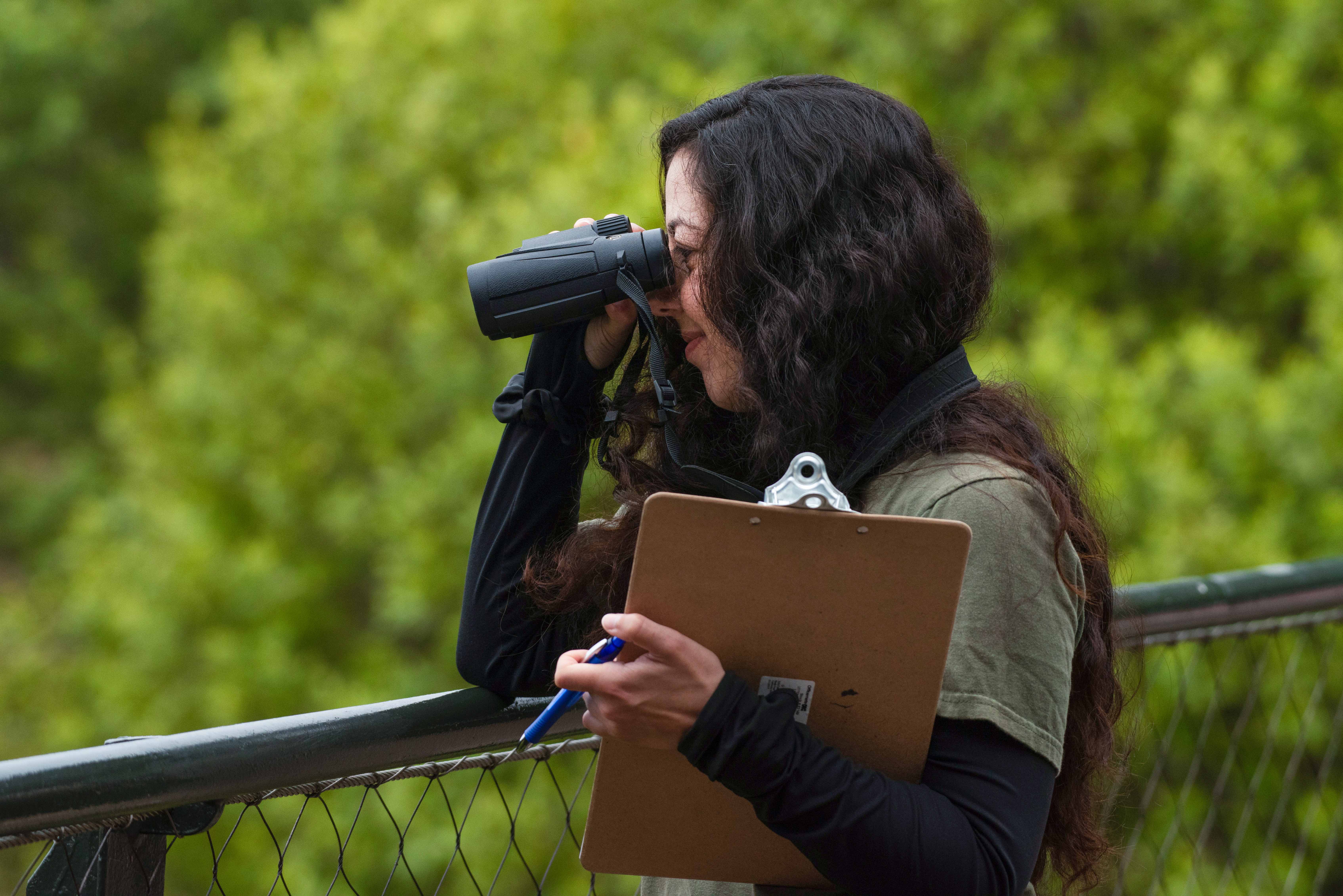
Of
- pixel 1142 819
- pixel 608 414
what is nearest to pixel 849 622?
pixel 608 414

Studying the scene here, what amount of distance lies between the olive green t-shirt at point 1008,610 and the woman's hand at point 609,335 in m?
0.53

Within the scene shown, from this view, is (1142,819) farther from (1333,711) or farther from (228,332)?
(228,332)

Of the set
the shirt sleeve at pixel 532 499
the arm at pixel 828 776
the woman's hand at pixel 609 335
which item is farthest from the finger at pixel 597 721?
the woman's hand at pixel 609 335

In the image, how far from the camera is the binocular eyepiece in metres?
1.48

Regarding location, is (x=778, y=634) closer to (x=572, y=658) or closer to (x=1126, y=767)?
(x=572, y=658)

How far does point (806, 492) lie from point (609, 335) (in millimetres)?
689

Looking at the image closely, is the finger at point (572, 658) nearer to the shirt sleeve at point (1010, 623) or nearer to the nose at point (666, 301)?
the shirt sleeve at point (1010, 623)

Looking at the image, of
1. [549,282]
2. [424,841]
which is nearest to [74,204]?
[424,841]

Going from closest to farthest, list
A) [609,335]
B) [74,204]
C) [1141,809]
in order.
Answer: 1. [609,335]
2. [1141,809]
3. [74,204]

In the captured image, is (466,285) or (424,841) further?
(466,285)

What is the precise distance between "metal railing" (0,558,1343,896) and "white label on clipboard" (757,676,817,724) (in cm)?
31

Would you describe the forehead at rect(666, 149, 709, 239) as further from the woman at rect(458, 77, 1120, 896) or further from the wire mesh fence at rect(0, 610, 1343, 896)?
the wire mesh fence at rect(0, 610, 1343, 896)

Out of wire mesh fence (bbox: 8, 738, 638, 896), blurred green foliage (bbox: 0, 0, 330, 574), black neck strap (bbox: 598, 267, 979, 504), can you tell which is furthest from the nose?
blurred green foliage (bbox: 0, 0, 330, 574)

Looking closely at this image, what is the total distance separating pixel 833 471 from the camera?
1.31 metres
